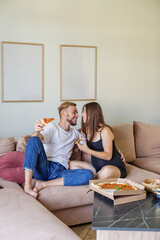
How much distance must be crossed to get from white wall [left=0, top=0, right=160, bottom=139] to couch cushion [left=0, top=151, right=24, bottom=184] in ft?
4.10

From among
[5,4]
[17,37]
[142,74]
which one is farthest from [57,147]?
[142,74]

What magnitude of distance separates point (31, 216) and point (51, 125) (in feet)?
3.77

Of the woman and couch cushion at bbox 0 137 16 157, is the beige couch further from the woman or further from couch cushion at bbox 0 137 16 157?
the woman

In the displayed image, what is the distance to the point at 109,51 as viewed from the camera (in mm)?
4758

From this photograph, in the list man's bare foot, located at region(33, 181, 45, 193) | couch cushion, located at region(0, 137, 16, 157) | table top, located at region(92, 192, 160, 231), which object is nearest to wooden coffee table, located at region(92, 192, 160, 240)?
table top, located at region(92, 192, 160, 231)

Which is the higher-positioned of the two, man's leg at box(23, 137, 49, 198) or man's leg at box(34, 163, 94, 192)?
man's leg at box(23, 137, 49, 198)

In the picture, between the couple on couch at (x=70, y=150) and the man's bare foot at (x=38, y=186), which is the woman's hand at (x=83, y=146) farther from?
the man's bare foot at (x=38, y=186)

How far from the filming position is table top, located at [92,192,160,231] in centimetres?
174

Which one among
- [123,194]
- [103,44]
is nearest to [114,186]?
[123,194]

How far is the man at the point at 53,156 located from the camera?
2709mm

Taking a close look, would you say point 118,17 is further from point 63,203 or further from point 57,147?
point 63,203

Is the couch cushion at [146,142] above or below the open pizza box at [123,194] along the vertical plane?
above

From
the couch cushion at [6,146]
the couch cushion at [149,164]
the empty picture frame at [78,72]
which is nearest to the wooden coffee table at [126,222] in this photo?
the couch cushion at [6,146]

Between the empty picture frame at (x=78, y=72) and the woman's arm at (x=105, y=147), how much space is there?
1.64m
